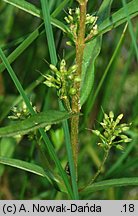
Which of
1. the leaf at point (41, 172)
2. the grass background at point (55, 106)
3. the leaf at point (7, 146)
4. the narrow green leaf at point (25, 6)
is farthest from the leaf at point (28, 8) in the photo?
the leaf at point (7, 146)

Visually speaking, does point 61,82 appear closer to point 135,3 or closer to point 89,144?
point 135,3

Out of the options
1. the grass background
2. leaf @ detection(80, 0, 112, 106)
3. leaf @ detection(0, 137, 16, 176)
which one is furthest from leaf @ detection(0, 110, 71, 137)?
leaf @ detection(0, 137, 16, 176)

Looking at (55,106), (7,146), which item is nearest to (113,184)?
(7,146)

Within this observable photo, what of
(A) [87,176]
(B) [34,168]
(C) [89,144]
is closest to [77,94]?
(B) [34,168]

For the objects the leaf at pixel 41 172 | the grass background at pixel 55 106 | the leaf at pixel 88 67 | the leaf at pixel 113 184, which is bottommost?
the leaf at pixel 113 184

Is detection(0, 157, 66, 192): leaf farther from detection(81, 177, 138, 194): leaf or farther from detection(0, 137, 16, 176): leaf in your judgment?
detection(0, 137, 16, 176): leaf

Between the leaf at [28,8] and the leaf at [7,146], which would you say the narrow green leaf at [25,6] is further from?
the leaf at [7,146]
